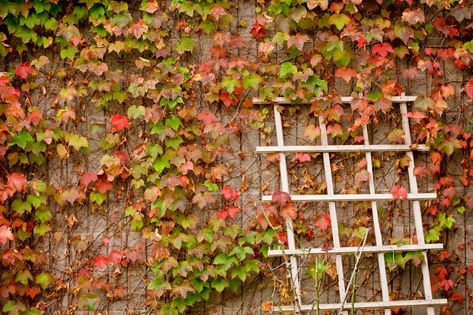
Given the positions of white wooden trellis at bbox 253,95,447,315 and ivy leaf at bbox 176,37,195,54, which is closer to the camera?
white wooden trellis at bbox 253,95,447,315

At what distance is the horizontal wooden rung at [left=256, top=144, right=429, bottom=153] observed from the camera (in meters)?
3.99

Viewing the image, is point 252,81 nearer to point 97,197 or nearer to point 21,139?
point 97,197

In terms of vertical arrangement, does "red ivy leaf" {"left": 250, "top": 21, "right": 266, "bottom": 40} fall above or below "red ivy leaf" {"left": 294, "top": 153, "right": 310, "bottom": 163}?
above

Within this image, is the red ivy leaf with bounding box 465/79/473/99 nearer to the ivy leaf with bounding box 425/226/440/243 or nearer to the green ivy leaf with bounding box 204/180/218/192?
the ivy leaf with bounding box 425/226/440/243

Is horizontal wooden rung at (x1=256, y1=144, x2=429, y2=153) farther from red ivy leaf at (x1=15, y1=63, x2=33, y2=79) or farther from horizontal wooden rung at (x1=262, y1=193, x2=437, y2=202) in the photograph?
red ivy leaf at (x1=15, y1=63, x2=33, y2=79)

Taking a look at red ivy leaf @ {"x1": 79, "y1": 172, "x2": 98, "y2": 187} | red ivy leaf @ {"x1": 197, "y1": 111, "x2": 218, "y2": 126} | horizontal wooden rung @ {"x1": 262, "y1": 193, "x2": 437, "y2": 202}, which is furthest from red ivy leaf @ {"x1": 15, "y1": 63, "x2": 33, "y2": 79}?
horizontal wooden rung @ {"x1": 262, "y1": 193, "x2": 437, "y2": 202}

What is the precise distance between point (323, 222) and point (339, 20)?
122cm

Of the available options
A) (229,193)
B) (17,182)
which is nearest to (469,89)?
(229,193)

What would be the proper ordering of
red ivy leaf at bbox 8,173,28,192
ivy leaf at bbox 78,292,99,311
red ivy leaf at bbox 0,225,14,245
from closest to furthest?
red ivy leaf at bbox 0,225,14,245, red ivy leaf at bbox 8,173,28,192, ivy leaf at bbox 78,292,99,311

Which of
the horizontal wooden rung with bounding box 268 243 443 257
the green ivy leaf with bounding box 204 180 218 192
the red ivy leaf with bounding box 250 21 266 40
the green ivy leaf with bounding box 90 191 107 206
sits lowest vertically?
the horizontal wooden rung with bounding box 268 243 443 257

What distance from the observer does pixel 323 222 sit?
3979 mm

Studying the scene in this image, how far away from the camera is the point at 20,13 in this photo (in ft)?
→ 13.0

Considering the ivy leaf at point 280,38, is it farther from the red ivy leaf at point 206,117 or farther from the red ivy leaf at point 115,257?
the red ivy leaf at point 115,257

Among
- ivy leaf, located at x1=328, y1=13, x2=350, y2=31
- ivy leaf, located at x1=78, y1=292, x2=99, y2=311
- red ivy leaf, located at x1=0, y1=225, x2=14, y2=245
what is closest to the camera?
red ivy leaf, located at x1=0, y1=225, x2=14, y2=245
